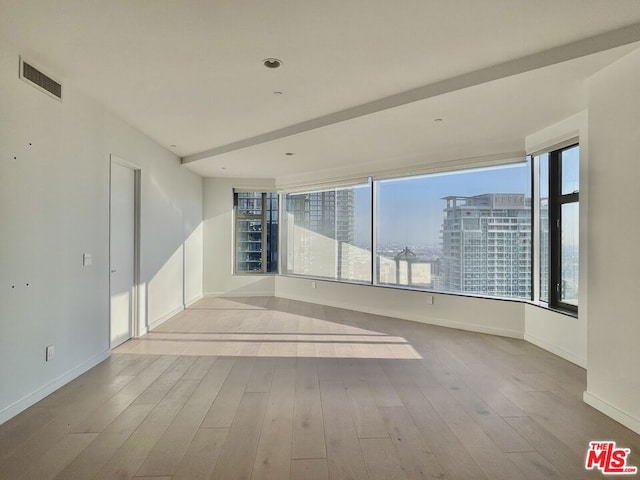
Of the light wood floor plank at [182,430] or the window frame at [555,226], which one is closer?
the light wood floor plank at [182,430]

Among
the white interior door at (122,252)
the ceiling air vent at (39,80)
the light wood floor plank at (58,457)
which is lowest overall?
the light wood floor plank at (58,457)

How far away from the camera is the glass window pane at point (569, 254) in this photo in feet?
12.6

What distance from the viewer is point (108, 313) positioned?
12.7ft

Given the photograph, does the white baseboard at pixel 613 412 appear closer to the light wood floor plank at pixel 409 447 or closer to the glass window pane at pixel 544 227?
the light wood floor plank at pixel 409 447

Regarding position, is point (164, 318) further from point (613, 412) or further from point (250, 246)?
point (613, 412)

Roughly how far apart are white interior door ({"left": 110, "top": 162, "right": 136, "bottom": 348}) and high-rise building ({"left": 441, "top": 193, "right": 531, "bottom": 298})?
4.26 metres

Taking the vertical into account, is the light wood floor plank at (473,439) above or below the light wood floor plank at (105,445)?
above

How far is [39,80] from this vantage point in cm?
281

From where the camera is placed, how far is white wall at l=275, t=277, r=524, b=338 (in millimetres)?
4633

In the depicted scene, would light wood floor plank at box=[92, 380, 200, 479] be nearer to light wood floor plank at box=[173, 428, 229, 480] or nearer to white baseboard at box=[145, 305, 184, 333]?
light wood floor plank at box=[173, 428, 229, 480]

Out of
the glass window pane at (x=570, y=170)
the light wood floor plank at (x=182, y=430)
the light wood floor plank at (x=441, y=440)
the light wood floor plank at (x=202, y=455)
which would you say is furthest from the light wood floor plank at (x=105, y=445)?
the glass window pane at (x=570, y=170)

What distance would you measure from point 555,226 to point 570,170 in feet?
2.10

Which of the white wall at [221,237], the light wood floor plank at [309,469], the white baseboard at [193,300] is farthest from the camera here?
the white wall at [221,237]

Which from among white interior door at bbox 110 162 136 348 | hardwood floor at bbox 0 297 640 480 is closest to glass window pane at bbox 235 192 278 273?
white interior door at bbox 110 162 136 348
